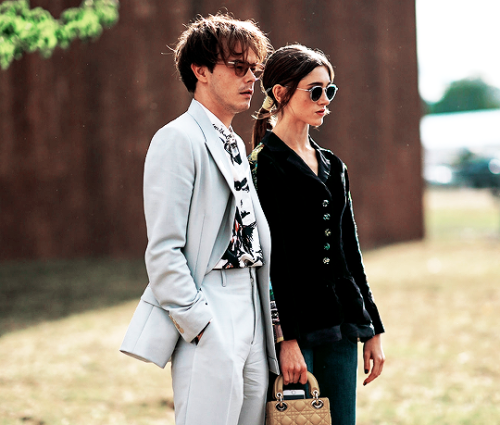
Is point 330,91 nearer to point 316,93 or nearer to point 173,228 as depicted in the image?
point 316,93

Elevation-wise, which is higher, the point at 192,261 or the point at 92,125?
the point at 192,261

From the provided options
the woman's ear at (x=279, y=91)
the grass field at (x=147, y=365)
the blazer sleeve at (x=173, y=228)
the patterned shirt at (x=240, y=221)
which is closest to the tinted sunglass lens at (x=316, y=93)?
the woman's ear at (x=279, y=91)

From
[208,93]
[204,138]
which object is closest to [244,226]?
[204,138]

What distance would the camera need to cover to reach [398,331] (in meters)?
7.35

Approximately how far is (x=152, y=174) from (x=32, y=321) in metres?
6.53

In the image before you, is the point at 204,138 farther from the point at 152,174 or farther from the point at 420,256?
the point at 420,256

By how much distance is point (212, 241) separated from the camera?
2.18 metres

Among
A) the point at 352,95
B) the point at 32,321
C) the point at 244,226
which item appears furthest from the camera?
the point at 352,95

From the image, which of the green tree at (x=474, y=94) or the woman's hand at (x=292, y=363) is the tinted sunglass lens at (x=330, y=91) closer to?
the woman's hand at (x=292, y=363)

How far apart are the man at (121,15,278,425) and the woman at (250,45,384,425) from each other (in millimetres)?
96

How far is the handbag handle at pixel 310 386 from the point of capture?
7.67 ft

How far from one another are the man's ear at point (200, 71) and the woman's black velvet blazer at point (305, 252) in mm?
370

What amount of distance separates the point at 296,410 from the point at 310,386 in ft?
0.36

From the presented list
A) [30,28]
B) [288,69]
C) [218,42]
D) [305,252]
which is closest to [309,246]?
[305,252]
